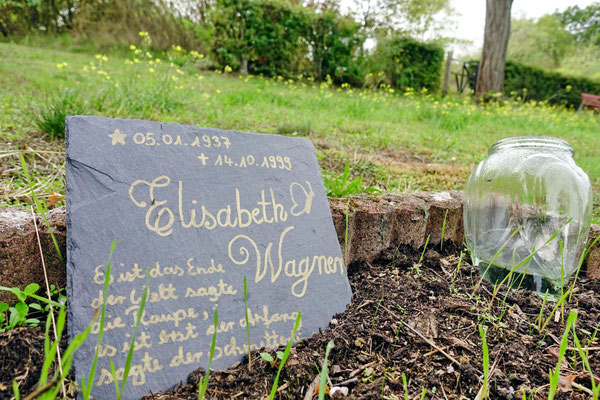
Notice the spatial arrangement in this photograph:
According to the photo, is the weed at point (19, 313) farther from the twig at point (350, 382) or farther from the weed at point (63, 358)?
the twig at point (350, 382)

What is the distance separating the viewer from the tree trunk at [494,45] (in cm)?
939

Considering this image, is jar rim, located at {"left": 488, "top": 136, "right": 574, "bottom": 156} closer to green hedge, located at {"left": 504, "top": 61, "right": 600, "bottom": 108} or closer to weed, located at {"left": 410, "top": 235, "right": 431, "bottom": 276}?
weed, located at {"left": 410, "top": 235, "right": 431, "bottom": 276}

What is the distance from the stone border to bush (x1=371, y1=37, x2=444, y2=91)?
10.3m

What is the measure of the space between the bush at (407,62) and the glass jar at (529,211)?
10.4 metres

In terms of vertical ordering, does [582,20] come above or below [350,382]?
above

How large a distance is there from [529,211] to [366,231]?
0.72 metres

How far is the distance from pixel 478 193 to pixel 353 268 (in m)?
0.66

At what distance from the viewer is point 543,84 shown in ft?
45.1

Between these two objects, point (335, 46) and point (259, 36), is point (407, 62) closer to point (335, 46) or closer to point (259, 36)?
point (335, 46)

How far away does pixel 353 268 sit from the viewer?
1538mm

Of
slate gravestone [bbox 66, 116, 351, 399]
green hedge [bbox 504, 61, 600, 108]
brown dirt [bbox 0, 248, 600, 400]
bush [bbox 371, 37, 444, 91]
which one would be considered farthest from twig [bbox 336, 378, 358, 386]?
green hedge [bbox 504, 61, 600, 108]

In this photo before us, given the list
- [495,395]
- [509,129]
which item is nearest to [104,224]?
[495,395]

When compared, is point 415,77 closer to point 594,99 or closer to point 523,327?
point 594,99

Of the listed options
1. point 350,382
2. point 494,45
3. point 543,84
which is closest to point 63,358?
point 350,382
